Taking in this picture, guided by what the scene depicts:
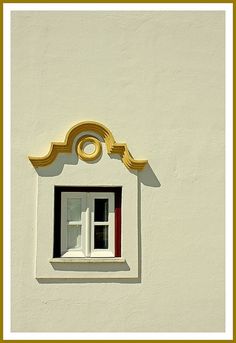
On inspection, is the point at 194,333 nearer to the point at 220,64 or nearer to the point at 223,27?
the point at 220,64

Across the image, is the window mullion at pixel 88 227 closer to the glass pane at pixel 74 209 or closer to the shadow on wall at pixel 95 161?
the glass pane at pixel 74 209

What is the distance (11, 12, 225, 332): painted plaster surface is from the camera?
6723mm

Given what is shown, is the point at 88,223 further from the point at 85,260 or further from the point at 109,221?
the point at 85,260

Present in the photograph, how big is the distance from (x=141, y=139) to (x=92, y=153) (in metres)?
0.82

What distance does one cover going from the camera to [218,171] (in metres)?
6.91

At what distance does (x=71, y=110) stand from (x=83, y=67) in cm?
73

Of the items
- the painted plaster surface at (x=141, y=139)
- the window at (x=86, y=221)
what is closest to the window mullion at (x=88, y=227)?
the window at (x=86, y=221)

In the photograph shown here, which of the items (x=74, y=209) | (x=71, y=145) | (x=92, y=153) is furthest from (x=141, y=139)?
(x=74, y=209)

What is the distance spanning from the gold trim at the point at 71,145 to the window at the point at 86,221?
488 millimetres

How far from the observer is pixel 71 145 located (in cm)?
675

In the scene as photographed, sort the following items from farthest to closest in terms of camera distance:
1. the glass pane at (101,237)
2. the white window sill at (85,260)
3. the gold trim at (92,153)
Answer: the glass pane at (101,237) < the gold trim at (92,153) < the white window sill at (85,260)

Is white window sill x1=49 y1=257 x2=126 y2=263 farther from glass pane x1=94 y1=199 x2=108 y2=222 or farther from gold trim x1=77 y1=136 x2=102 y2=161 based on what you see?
gold trim x1=77 y1=136 x2=102 y2=161

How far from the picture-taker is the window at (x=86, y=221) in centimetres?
679

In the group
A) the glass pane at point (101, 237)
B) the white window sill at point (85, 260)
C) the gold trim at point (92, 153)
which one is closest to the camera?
the white window sill at point (85, 260)
